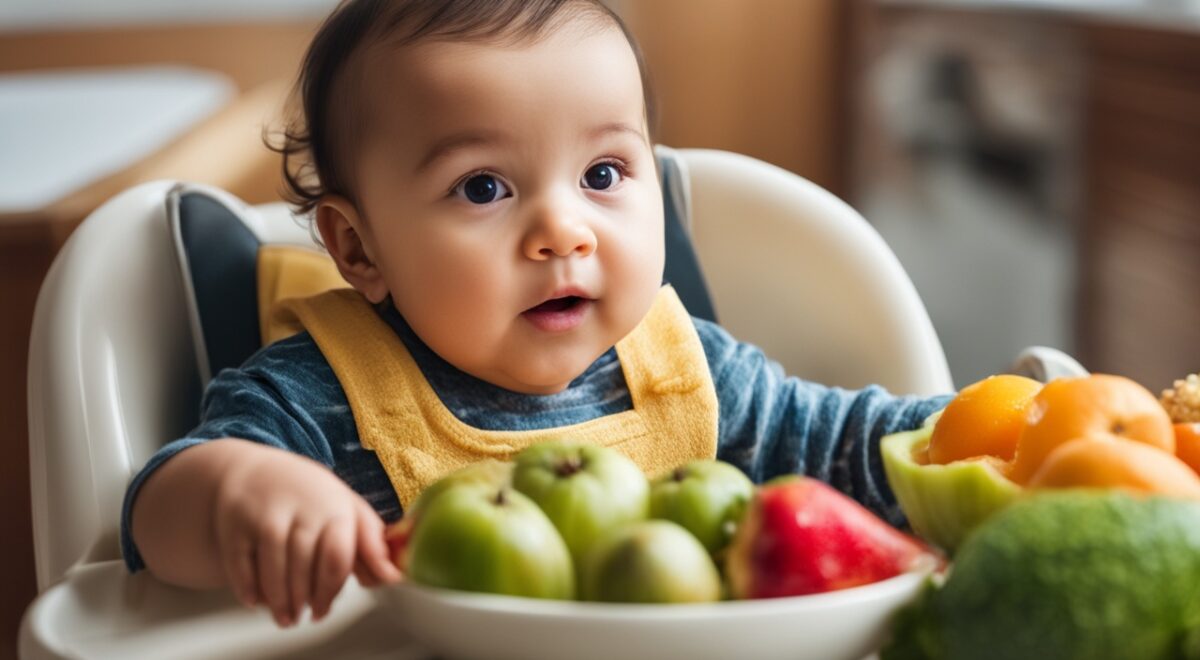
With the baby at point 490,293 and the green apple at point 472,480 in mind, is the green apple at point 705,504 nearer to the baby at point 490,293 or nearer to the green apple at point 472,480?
the green apple at point 472,480

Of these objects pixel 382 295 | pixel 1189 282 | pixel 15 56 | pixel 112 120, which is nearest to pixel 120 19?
pixel 15 56

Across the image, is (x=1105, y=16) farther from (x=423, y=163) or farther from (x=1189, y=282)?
(x=423, y=163)

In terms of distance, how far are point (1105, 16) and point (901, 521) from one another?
208cm

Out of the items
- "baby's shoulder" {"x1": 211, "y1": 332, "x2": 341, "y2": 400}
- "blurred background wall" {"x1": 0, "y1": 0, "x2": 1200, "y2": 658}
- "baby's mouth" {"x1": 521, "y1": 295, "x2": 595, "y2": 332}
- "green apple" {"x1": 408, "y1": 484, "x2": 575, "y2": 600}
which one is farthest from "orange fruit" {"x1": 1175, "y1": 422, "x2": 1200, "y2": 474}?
"blurred background wall" {"x1": 0, "y1": 0, "x2": 1200, "y2": 658}

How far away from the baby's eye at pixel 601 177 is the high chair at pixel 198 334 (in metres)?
0.25

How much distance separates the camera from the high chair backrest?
92cm

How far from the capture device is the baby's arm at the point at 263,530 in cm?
62

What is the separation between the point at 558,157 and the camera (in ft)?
2.98

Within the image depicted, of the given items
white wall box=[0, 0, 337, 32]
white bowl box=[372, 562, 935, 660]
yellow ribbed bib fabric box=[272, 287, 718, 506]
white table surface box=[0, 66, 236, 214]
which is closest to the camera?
white bowl box=[372, 562, 935, 660]

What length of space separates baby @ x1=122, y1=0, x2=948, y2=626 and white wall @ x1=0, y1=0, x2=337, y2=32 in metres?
3.02

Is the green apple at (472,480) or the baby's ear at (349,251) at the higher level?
the green apple at (472,480)

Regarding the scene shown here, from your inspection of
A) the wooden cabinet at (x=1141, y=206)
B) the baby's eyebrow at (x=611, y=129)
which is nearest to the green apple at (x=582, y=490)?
the baby's eyebrow at (x=611, y=129)

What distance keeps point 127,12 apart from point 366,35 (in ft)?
10.6

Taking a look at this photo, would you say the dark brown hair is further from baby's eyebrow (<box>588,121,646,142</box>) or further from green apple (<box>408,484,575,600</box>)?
green apple (<box>408,484,575,600</box>)
